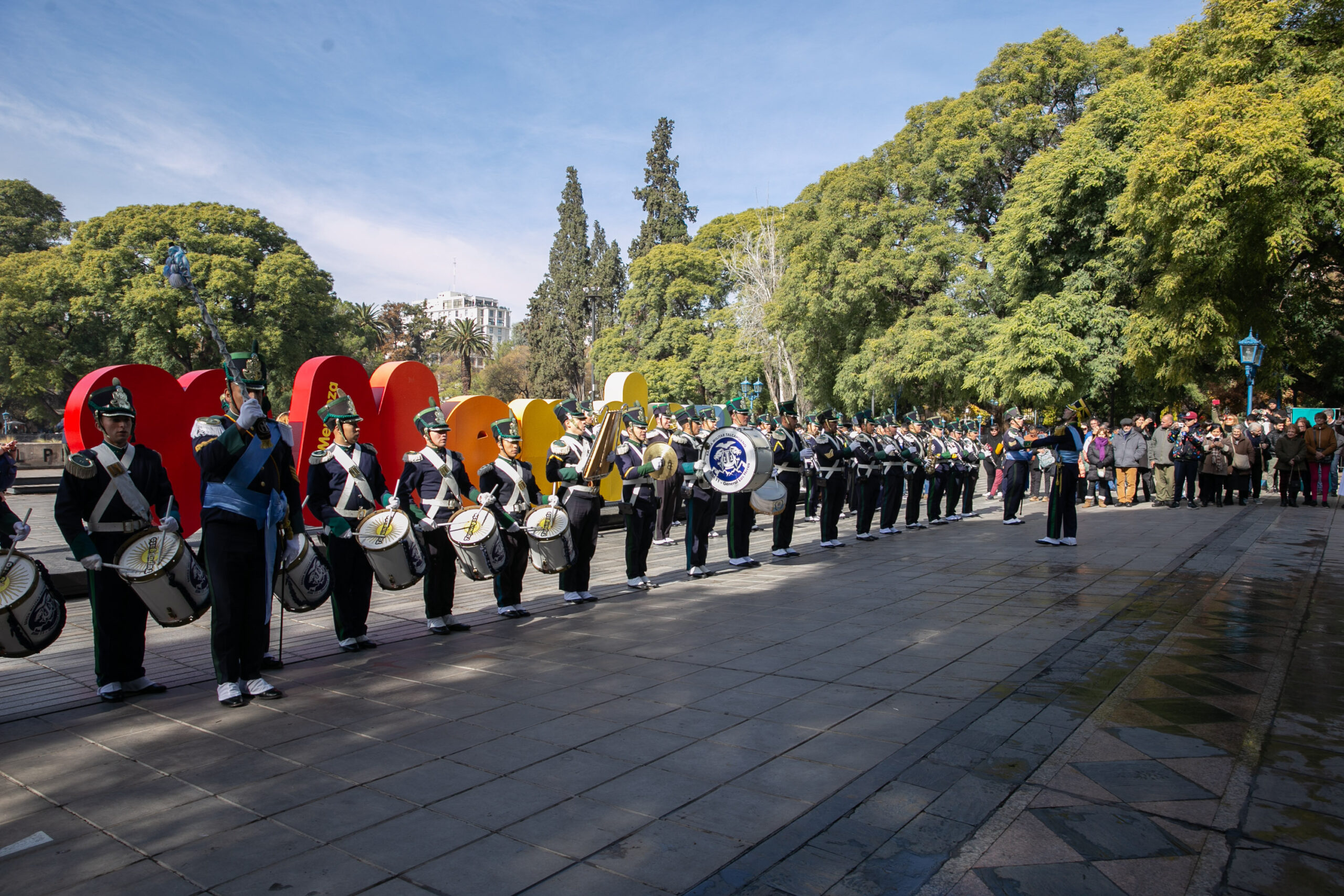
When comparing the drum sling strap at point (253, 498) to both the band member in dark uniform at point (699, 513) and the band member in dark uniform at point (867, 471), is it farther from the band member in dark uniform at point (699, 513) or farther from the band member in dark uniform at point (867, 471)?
the band member in dark uniform at point (867, 471)

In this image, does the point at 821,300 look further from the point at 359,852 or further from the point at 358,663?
the point at 359,852

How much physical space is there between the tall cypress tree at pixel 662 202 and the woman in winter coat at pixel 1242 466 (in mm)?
43407

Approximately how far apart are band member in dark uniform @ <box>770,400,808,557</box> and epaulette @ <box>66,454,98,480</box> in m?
7.99

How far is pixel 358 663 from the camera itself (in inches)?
251

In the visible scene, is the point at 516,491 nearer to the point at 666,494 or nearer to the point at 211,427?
the point at 211,427

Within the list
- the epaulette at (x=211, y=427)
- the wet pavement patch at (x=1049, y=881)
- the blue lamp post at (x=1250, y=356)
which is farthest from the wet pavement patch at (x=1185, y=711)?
the blue lamp post at (x=1250, y=356)

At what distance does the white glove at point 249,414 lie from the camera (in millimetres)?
5242

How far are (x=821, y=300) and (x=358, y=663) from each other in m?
30.0

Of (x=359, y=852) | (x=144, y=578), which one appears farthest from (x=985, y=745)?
(x=144, y=578)

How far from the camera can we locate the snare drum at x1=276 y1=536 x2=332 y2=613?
6.12 meters

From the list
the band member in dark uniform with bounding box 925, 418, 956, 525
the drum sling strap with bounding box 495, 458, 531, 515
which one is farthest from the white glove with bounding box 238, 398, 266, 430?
the band member in dark uniform with bounding box 925, 418, 956, 525

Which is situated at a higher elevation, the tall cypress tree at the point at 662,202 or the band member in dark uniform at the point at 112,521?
the tall cypress tree at the point at 662,202

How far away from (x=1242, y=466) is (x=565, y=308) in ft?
172

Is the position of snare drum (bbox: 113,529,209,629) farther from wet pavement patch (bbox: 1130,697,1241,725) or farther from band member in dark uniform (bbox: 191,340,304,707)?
wet pavement patch (bbox: 1130,697,1241,725)
